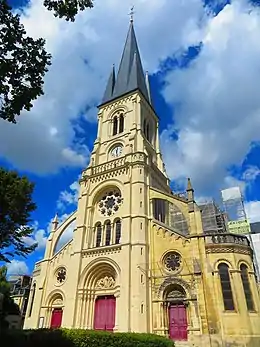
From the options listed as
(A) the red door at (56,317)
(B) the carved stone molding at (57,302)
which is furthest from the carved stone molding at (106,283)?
(A) the red door at (56,317)

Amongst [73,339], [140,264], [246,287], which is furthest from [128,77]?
[73,339]

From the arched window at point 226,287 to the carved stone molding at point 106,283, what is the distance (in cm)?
847

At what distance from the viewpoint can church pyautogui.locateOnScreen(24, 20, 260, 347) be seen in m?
17.9

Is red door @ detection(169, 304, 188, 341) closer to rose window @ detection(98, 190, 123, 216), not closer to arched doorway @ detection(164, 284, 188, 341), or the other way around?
arched doorway @ detection(164, 284, 188, 341)

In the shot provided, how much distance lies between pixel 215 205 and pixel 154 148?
951cm

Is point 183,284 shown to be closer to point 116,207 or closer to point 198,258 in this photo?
point 198,258

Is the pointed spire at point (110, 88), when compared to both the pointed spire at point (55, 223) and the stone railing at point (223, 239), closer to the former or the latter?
the pointed spire at point (55, 223)

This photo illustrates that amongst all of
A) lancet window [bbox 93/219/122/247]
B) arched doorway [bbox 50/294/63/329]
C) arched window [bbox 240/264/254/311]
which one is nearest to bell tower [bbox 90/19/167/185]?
lancet window [bbox 93/219/122/247]

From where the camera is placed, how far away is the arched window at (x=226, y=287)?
17.6 meters

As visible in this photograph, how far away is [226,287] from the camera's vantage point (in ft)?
60.0

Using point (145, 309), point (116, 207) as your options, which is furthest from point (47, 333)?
point (116, 207)

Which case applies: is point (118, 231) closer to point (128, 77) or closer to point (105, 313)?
point (105, 313)

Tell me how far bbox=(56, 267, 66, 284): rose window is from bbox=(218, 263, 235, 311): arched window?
13.1 m

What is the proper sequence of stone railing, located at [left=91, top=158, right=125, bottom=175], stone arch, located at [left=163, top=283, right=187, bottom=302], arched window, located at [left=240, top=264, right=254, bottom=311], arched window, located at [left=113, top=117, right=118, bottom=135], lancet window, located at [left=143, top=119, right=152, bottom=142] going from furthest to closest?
lancet window, located at [left=143, top=119, right=152, bottom=142]
arched window, located at [left=113, top=117, right=118, bottom=135]
stone railing, located at [left=91, top=158, right=125, bottom=175]
stone arch, located at [left=163, top=283, right=187, bottom=302]
arched window, located at [left=240, top=264, right=254, bottom=311]
